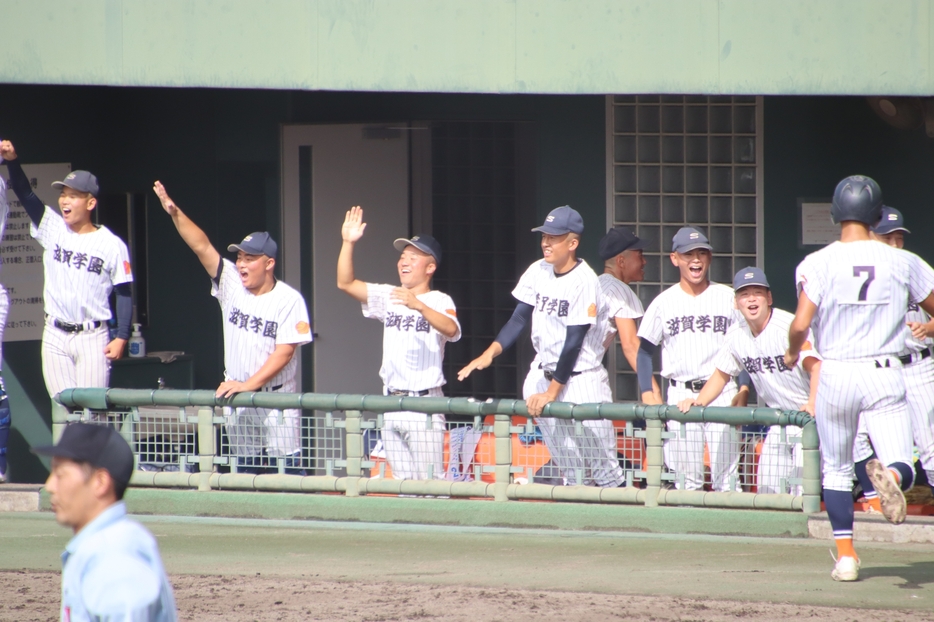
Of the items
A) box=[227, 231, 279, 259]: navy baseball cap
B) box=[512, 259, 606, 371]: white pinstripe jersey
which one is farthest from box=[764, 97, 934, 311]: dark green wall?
box=[227, 231, 279, 259]: navy baseball cap

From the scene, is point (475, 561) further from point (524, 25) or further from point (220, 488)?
point (524, 25)

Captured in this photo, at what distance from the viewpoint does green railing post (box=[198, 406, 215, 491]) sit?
24.2 feet

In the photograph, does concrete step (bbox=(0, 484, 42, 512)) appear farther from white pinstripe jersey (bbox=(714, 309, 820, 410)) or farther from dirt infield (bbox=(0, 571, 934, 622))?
white pinstripe jersey (bbox=(714, 309, 820, 410))

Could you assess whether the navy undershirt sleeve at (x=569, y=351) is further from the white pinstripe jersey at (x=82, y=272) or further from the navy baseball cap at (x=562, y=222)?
the white pinstripe jersey at (x=82, y=272)

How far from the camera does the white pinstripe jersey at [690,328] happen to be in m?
7.09

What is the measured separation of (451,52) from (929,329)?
10.1 feet

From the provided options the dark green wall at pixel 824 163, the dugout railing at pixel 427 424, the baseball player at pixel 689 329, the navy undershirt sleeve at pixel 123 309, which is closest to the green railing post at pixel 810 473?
the dugout railing at pixel 427 424

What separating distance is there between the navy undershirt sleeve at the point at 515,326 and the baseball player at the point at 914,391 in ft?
6.27

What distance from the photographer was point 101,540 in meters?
2.59

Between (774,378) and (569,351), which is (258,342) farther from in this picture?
(774,378)

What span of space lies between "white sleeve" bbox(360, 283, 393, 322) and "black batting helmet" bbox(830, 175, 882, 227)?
9.47ft

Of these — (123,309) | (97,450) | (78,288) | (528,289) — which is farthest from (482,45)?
(97,450)

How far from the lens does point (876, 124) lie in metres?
8.80

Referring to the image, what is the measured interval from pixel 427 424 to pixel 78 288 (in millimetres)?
2313
